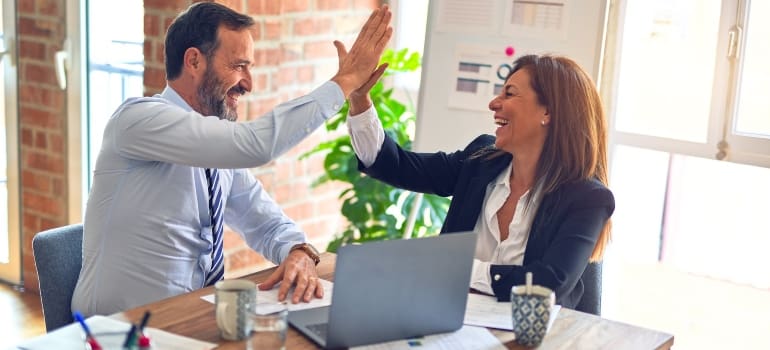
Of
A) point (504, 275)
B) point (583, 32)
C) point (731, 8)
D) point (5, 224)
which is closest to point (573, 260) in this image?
point (504, 275)

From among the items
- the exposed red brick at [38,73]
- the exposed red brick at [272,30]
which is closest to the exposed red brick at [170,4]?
the exposed red brick at [272,30]

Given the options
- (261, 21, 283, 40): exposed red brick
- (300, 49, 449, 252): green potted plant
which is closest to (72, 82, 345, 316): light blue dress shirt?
(261, 21, 283, 40): exposed red brick

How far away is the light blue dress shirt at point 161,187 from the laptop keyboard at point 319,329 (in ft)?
1.37

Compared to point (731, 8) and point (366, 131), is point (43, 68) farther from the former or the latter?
point (731, 8)

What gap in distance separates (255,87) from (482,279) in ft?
5.25

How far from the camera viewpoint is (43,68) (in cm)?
393

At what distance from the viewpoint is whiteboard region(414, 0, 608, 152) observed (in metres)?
3.07

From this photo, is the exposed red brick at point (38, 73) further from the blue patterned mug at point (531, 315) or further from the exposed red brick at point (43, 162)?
the blue patterned mug at point (531, 315)

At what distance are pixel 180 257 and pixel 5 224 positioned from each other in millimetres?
2278

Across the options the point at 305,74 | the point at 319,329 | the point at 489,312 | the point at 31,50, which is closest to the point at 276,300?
the point at 319,329

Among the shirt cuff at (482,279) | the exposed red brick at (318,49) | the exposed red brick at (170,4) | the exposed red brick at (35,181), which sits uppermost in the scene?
the exposed red brick at (170,4)

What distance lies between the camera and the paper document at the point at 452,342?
5.89 feet

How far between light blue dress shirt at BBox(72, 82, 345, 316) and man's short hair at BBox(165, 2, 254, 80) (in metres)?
0.10

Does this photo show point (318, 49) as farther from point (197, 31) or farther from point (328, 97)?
point (328, 97)
